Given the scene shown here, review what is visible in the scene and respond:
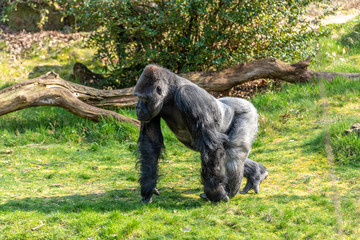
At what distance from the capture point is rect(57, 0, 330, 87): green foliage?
7.46 m

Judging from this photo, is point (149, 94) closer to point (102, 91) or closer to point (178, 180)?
point (178, 180)

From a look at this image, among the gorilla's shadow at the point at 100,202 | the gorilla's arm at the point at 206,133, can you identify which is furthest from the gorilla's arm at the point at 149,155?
the gorilla's arm at the point at 206,133

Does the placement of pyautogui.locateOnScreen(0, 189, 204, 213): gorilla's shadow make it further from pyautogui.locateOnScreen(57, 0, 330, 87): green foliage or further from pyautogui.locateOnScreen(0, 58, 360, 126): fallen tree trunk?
pyautogui.locateOnScreen(57, 0, 330, 87): green foliage

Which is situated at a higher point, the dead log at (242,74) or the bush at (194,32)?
the bush at (194,32)

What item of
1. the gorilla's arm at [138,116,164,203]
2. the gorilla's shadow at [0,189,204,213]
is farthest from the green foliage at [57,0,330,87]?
the gorilla's shadow at [0,189,204,213]

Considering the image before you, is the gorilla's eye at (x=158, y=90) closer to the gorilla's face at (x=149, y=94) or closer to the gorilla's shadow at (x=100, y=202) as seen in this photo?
the gorilla's face at (x=149, y=94)

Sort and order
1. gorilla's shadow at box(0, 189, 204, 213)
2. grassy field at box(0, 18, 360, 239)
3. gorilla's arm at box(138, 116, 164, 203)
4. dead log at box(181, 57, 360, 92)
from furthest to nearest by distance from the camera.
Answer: dead log at box(181, 57, 360, 92) → gorilla's arm at box(138, 116, 164, 203) → gorilla's shadow at box(0, 189, 204, 213) → grassy field at box(0, 18, 360, 239)

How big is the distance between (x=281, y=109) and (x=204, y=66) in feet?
5.88

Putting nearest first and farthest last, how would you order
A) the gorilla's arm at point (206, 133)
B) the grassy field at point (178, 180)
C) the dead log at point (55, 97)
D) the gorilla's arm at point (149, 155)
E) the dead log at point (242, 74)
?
1. the grassy field at point (178, 180)
2. the gorilla's arm at point (206, 133)
3. the gorilla's arm at point (149, 155)
4. the dead log at point (55, 97)
5. the dead log at point (242, 74)

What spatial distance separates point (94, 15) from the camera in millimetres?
7684

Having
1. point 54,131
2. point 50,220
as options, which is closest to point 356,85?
point 54,131

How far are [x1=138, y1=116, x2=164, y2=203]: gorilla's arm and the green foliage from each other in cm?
332

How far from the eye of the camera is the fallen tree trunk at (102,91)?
6551 mm

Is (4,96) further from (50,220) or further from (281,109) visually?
(281,109)
